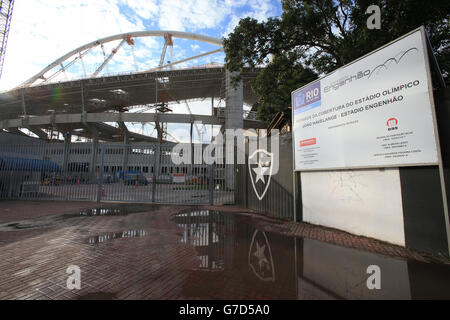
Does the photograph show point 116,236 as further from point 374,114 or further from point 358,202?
point 374,114

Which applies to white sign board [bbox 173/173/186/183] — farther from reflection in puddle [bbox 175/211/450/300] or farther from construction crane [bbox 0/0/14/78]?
construction crane [bbox 0/0/14/78]

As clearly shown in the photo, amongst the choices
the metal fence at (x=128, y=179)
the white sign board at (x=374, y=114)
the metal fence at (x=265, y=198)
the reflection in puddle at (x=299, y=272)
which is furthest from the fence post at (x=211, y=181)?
the reflection in puddle at (x=299, y=272)

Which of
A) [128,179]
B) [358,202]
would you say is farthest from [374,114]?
[128,179]

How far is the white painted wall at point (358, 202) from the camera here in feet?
14.7

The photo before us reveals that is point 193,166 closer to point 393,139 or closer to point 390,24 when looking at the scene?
point 393,139

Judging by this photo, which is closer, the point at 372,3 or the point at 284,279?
the point at 284,279

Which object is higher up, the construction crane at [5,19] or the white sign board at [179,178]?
the construction crane at [5,19]

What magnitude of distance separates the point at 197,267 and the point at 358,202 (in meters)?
4.42

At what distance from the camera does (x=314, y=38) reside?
10.6 metres

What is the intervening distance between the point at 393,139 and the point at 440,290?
3.00m

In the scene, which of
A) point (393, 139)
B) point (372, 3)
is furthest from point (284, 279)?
point (372, 3)

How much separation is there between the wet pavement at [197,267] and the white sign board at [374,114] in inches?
89.5

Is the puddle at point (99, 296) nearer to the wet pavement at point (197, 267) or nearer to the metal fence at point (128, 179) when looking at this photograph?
the wet pavement at point (197, 267)

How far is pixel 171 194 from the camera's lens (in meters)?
13.4
